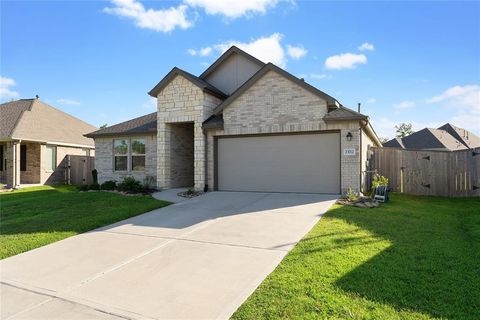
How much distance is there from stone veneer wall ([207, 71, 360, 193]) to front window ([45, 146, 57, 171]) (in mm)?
13541

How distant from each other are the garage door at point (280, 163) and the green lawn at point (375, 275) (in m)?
4.72

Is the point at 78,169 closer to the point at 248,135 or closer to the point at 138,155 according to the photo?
the point at 138,155

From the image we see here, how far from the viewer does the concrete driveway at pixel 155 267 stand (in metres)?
3.86

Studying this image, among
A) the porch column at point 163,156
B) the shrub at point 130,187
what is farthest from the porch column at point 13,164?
the porch column at point 163,156

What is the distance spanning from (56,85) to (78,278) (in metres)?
16.8

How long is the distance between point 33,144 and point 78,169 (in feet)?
10.4

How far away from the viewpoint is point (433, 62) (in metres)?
13.0

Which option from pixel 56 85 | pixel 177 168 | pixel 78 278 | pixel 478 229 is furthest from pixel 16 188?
pixel 478 229

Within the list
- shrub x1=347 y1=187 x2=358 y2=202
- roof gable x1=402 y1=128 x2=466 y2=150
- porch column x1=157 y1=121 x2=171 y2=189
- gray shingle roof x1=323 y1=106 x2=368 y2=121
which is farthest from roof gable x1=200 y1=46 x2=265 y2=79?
roof gable x1=402 y1=128 x2=466 y2=150

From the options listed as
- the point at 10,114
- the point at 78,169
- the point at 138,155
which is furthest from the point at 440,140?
the point at 10,114

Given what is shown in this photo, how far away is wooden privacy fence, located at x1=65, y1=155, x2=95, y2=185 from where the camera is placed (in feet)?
68.9

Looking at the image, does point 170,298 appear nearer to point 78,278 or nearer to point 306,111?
point 78,278

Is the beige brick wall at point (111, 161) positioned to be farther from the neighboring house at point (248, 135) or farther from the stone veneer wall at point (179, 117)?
the stone veneer wall at point (179, 117)

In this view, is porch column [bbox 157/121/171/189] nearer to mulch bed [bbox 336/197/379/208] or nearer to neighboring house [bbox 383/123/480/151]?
mulch bed [bbox 336/197/379/208]
